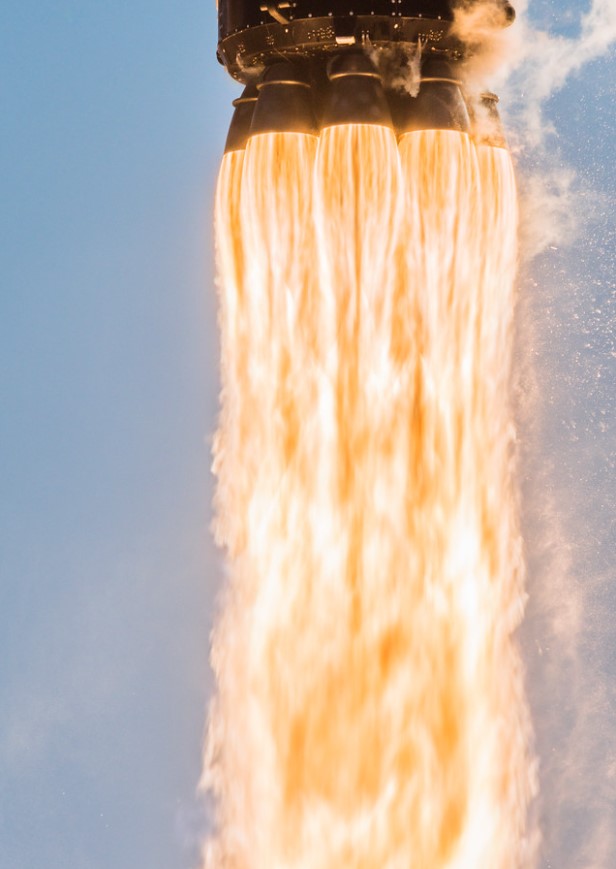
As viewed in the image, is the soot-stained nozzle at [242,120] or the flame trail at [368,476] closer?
the flame trail at [368,476]

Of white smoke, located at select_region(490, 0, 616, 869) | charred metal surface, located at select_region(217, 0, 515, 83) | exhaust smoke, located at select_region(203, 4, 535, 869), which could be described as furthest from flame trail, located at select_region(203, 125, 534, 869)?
white smoke, located at select_region(490, 0, 616, 869)

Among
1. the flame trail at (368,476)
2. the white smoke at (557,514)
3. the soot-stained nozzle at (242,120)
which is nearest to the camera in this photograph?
the flame trail at (368,476)

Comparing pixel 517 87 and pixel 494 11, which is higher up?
pixel 517 87

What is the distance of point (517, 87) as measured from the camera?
984 cm

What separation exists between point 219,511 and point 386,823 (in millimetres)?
2117

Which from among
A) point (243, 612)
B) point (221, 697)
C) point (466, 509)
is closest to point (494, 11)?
point (466, 509)

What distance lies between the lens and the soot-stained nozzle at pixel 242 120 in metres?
6.00

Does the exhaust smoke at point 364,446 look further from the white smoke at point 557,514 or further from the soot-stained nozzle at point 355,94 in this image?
the white smoke at point 557,514

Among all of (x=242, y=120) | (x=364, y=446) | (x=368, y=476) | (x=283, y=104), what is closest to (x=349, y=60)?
(x=283, y=104)

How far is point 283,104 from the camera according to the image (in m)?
5.73

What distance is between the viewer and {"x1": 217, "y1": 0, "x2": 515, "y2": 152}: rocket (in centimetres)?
560

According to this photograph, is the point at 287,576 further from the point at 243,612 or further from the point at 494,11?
the point at 494,11

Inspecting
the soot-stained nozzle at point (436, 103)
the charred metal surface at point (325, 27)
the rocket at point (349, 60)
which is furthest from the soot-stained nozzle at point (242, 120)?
the soot-stained nozzle at point (436, 103)

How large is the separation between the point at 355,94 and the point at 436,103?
33cm
